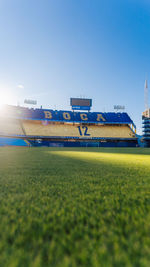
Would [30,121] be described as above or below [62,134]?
above

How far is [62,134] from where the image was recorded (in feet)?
79.5

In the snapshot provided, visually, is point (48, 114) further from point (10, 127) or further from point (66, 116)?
point (10, 127)

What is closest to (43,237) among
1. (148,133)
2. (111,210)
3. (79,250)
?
(79,250)

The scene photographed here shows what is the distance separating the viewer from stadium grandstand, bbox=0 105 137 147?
2157 centimetres

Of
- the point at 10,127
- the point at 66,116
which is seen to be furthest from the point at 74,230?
the point at 66,116

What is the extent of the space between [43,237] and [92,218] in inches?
10.5

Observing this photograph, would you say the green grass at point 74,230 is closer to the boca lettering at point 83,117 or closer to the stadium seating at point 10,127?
the stadium seating at point 10,127

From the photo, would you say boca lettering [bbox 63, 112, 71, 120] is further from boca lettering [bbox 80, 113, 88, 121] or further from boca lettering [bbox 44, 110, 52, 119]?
boca lettering [bbox 44, 110, 52, 119]

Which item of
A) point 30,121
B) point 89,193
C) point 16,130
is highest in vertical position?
point 30,121

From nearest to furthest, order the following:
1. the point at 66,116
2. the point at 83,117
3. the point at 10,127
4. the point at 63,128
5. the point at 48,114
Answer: the point at 10,127 < the point at 63,128 < the point at 48,114 < the point at 66,116 < the point at 83,117

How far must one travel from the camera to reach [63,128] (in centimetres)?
2609

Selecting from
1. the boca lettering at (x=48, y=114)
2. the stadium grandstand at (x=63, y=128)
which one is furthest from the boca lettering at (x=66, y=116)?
the boca lettering at (x=48, y=114)

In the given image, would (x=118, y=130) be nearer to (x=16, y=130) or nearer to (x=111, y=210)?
(x=16, y=130)

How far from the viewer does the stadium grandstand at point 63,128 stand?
21569 millimetres
